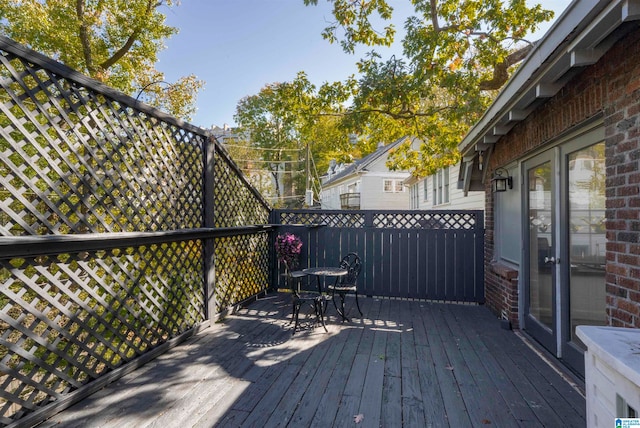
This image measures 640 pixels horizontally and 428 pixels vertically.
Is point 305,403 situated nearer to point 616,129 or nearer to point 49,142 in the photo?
point 49,142

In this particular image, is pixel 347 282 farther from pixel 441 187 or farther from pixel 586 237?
pixel 441 187

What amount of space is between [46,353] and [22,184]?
3.73 ft

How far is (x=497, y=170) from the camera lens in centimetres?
457

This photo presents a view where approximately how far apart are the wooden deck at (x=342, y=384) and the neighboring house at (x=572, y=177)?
0.57m

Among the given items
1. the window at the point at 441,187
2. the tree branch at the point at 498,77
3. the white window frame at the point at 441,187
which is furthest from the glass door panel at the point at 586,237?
the window at the point at 441,187

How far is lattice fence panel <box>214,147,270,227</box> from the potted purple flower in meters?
0.55

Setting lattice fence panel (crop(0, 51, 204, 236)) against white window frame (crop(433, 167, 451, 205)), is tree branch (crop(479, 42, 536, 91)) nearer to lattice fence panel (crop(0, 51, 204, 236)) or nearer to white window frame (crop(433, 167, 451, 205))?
white window frame (crop(433, 167, 451, 205))

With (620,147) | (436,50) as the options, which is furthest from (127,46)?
(620,147)

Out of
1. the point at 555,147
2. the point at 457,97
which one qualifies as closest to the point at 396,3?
the point at 457,97

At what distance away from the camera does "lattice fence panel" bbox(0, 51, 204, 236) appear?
6.70 ft

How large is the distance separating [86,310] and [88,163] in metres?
1.12

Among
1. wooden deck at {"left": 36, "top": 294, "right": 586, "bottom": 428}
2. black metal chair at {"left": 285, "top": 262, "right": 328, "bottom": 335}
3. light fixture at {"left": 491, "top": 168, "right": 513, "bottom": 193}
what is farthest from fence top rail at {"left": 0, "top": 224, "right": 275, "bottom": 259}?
light fixture at {"left": 491, "top": 168, "right": 513, "bottom": 193}

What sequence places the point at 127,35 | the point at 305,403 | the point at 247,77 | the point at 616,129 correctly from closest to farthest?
the point at 616,129
the point at 305,403
the point at 127,35
the point at 247,77

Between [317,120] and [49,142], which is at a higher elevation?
[317,120]
